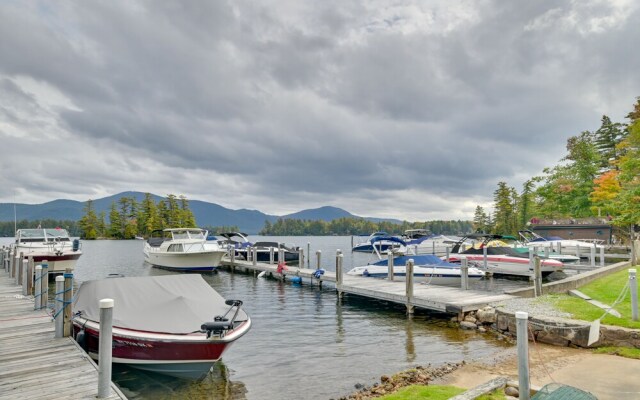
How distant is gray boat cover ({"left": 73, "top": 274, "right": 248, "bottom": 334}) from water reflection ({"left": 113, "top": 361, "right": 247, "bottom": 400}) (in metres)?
1.30

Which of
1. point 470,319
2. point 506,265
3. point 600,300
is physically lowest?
point 470,319

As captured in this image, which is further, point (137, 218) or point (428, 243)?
point (137, 218)

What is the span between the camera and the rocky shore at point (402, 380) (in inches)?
312

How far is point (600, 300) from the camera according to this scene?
12.7 meters

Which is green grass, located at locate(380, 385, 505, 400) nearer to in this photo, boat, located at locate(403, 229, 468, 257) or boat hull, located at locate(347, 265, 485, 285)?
boat hull, located at locate(347, 265, 485, 285)

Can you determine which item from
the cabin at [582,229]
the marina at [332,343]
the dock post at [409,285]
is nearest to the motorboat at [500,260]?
the marina at [332,343]

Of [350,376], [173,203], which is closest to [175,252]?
[350,376]

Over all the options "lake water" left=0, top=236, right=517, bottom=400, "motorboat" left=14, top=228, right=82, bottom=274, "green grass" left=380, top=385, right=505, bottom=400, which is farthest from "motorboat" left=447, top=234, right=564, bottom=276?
"motorboat" left=14, top=228, right=82, bottom=274

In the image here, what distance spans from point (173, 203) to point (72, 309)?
105878 millimetres

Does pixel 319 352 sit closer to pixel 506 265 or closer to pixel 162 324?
pixel 162 324

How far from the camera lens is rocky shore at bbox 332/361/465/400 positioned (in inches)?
312

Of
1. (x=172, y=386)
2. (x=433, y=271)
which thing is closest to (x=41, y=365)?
(x=172, y=386)

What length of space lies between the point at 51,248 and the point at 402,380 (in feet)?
92.7

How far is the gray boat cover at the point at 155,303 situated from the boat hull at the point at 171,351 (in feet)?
0.95
